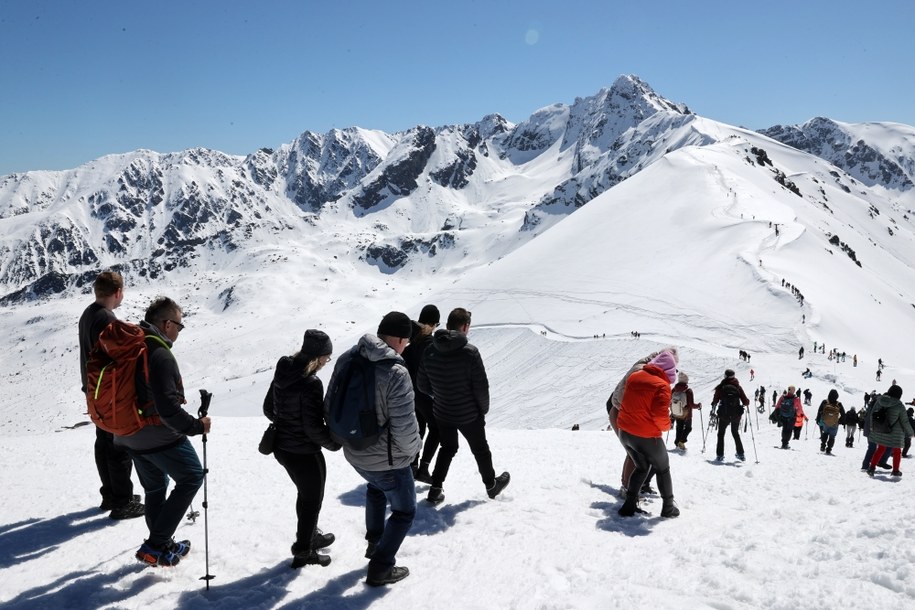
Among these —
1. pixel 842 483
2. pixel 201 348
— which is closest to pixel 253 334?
pixel 201 348

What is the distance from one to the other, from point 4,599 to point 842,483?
12158 millimetres

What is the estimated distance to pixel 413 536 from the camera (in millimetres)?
6367

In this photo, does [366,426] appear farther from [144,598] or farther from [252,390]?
[252,390]

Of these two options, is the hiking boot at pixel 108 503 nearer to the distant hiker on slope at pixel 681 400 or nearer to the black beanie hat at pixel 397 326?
the black beanie hat at pixel 397 326

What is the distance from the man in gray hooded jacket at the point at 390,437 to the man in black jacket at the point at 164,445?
1.42 meters

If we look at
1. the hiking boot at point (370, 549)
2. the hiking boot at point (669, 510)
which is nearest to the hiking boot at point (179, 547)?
the hiking boot at point (370, 549)

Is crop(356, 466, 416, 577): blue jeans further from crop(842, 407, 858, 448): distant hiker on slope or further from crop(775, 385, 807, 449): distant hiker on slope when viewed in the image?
crop(842, 407, 858, 448): distant hiker on slope

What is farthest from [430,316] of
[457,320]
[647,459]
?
[647,459]

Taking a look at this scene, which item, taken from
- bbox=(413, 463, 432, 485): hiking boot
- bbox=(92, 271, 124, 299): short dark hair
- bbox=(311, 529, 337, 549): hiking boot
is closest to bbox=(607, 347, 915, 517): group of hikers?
bbox=(413, 463, 432, 485): hiking boot

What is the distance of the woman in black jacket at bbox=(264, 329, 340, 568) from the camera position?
4898mm

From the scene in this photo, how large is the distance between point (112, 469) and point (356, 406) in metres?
4.00

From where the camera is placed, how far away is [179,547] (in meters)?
5.57

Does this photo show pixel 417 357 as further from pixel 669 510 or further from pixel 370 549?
pixel 669 510

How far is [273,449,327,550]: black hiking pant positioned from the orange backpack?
4.26ft
